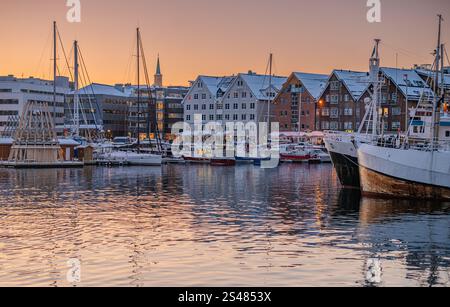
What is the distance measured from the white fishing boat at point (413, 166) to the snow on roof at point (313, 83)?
86527mm

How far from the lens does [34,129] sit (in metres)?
103

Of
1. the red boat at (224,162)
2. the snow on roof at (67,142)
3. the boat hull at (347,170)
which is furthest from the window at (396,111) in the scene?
the boat hull at (347,170)

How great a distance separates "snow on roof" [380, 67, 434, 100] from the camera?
127438mm

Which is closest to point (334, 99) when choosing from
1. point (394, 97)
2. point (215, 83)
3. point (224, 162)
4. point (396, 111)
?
point (394, 97)

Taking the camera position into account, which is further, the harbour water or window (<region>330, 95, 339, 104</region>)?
window (<region>330, 95, 339, 104</region>)

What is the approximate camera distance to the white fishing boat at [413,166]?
53.6 meters

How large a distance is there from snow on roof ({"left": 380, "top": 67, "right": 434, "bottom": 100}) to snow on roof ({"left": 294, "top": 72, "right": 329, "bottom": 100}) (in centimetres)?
1619

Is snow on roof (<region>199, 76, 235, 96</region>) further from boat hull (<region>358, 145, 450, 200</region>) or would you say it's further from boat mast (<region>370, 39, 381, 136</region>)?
boat hull (<region>358, 145, 450, 200</region>)

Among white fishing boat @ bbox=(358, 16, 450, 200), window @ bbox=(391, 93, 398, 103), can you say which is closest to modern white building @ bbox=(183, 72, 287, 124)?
window @ bbox=(391, 93, 398, 103)

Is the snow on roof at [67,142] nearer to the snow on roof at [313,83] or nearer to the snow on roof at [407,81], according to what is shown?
the snow on roof at [407,81]

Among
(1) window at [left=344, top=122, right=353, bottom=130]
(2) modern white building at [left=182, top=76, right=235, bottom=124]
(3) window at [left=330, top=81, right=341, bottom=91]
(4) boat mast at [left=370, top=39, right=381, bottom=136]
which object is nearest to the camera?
(4) boat mast at [left=370, top=39, right=381, bottom=136]

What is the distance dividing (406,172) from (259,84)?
4311 inches

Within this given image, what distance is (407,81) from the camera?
428 ft

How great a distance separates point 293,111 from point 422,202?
98.4m
